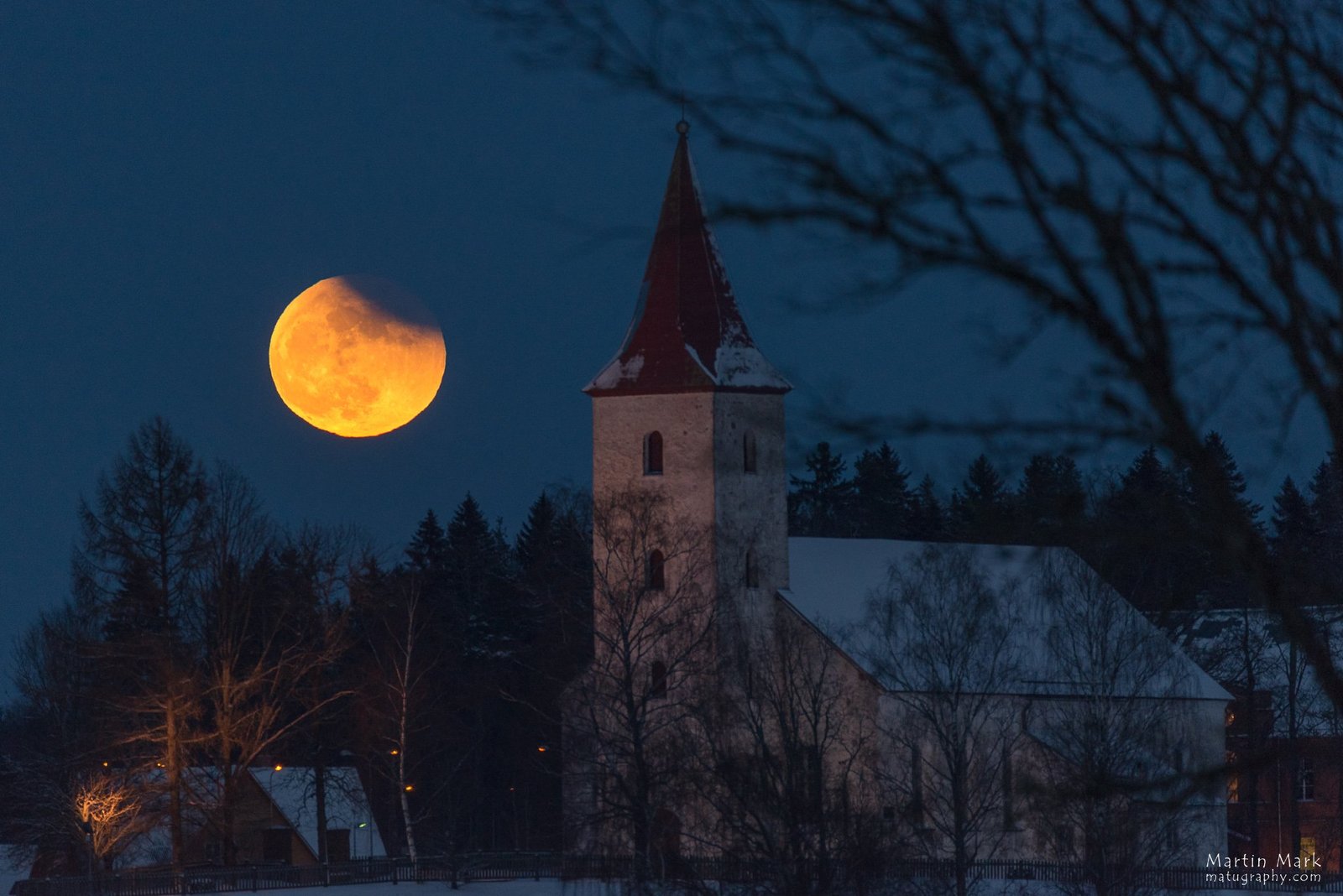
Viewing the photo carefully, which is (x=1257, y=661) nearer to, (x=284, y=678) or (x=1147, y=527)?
(x=284, y=678)

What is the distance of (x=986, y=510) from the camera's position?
6.46 m

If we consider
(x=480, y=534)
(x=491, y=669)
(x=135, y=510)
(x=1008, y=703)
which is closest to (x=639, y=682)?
(x=1008, y=703)

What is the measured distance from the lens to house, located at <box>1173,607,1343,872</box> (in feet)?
164

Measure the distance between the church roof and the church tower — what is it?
3 centimetres

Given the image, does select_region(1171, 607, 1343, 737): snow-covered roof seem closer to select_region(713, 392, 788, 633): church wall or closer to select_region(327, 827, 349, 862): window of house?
select_region(713, 392, 788, 633): church wall

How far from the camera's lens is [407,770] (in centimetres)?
5491

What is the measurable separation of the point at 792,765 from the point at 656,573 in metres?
15.7

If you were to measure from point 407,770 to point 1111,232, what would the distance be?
51.1m

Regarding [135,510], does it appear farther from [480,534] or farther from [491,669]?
[480,534]

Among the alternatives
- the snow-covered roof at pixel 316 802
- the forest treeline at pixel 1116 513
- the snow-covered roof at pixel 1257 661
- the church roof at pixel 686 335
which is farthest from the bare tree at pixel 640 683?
the forest treeline at pixel 1116 513

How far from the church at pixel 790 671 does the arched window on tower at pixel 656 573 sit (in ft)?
0.17

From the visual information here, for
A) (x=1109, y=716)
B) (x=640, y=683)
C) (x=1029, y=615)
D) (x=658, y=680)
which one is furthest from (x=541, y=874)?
(x=1109, y=716)

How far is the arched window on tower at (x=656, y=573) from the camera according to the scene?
46312 mm

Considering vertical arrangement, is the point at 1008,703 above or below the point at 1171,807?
above
